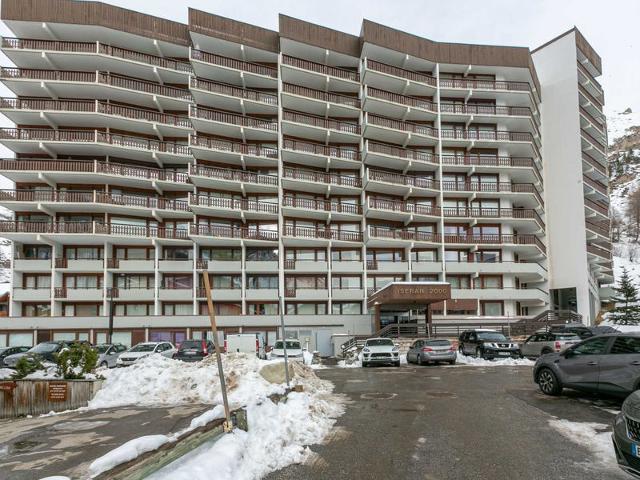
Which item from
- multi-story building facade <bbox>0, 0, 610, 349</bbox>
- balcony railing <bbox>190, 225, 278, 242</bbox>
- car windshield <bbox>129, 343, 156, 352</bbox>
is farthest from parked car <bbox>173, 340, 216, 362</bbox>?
balcony railing <bbox>190, 225, 278, 242</bbox>

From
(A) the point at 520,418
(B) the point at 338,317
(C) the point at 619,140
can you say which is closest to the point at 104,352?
(B) the point at 338,317

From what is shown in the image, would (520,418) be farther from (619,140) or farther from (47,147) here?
(619,140)

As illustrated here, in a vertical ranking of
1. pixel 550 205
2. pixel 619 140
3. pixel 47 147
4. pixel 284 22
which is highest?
pixel 619 140

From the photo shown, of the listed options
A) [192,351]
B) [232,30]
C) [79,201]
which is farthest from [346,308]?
[232,30]

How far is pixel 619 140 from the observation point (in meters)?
153

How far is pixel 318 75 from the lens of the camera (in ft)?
138

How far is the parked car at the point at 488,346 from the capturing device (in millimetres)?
23516

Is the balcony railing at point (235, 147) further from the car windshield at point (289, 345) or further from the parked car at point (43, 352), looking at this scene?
the car windshield at point (289, 345)

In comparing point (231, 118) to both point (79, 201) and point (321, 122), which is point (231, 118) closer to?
point (321, 122)

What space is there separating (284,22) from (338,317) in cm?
2672

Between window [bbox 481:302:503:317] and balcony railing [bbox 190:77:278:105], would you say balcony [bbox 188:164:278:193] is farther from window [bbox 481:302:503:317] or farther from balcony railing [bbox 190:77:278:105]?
window [bbox 481:302:503:317]

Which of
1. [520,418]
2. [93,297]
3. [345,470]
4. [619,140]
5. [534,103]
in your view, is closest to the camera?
[345,470]

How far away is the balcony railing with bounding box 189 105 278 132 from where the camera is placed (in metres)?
→ 39.0

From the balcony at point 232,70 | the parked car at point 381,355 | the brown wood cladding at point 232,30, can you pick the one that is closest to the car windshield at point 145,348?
the parked car at point 381,355
